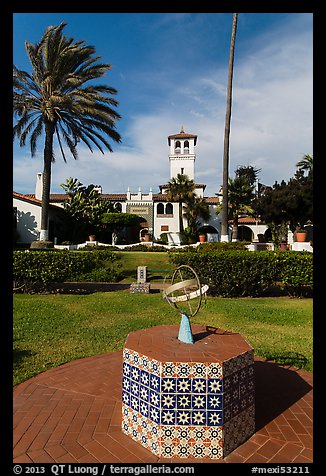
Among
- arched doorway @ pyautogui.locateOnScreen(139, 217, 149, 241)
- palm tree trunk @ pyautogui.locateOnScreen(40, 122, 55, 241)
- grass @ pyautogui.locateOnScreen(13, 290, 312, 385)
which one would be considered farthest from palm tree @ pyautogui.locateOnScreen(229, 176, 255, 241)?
grass @ pyautogui.locateOnScreen(13, 290, 312, 385)

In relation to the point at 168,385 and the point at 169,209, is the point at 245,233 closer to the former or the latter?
the point at 169,209

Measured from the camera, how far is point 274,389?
3869mm

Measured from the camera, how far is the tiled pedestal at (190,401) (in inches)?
101

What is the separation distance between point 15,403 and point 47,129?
17282 mm

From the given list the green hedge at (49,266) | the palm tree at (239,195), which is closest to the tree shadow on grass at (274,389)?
the green hedge at (49,266)

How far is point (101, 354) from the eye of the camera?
5.05 meters

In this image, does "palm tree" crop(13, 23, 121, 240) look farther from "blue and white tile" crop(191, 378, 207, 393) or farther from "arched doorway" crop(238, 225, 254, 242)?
"arched doorway" crop(238, 225, 254, 242)

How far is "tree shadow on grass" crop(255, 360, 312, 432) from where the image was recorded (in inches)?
131

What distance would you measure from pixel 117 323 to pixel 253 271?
18.5 ft

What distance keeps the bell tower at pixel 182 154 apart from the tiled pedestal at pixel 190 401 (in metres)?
39.7

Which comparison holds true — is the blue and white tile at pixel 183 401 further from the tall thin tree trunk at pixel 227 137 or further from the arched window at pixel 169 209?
the arched window at pixel 169 209
